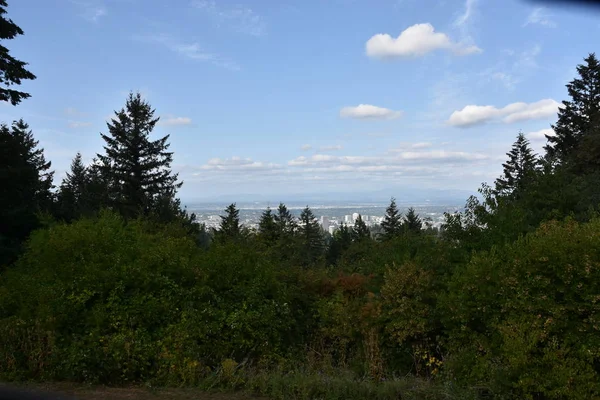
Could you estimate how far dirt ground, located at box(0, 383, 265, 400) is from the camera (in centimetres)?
528

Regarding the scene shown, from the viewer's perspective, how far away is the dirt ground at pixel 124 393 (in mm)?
5281

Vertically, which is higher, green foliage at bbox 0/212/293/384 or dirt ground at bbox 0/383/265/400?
green foliage at bbox 0/212/293/384

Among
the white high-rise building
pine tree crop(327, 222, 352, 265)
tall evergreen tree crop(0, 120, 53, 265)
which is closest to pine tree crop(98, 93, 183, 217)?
tall evergreen tree crop(0, 120, 53, 265)

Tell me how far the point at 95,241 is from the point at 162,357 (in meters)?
3.10

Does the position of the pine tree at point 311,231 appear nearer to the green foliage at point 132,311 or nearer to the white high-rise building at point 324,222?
the white high-rise building at point 324,222

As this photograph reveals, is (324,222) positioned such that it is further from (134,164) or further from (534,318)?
(534,318)

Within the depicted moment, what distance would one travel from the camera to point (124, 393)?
18.0 ft

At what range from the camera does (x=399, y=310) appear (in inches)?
277

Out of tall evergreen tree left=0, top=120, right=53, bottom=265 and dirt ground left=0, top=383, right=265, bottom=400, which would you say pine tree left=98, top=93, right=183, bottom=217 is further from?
dirt ground left=0, top=383, right=265, bottom=400

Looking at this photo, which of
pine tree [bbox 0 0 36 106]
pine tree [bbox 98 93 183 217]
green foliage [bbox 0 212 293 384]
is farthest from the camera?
pine tree [bbox 98 93 183 217]

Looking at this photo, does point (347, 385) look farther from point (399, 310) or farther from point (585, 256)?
point (585, 256)

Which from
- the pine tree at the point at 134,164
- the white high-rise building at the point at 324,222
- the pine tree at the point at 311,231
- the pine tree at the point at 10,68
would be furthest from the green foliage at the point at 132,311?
the white high-rise building at the point at 324,222

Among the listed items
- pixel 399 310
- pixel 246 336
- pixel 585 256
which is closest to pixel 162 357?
pixel 246 336

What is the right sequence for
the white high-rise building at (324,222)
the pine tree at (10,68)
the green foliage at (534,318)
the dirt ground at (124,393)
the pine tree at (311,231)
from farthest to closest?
the white high-rise building at (324,222) → the pine tree at (311,231) → the pine tree at (10,68) → the dirt ground at (124,393) → the green foliage at (534,318)
